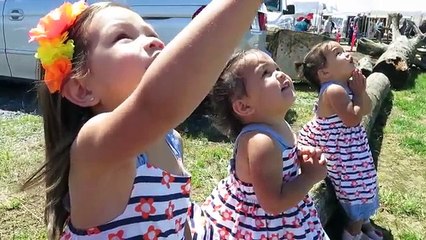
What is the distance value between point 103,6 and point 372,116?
466cm

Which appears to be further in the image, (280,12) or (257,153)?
(280,12)

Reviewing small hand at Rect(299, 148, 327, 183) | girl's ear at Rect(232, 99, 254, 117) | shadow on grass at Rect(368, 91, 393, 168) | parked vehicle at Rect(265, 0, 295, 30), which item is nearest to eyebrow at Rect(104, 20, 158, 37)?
girl's ear at Rect(232, 99, 254, 117)

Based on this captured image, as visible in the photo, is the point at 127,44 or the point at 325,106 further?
the point at 325,106

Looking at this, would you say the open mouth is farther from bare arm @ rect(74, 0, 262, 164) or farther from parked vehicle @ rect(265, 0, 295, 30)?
parked vehicle @ rect(265, 0, 295, 30)

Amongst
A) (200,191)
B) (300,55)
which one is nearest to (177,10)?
(200,191)

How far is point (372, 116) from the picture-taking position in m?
5.58

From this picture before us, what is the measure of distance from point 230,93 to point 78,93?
3.26ft

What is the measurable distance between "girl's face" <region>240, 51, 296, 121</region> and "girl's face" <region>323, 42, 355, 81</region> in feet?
4.23

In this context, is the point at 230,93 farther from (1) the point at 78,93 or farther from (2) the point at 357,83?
(2) the point at 357,83

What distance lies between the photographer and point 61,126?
146cm

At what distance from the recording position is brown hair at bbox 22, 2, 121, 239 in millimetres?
1333

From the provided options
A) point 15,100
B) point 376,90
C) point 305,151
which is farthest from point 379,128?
point 15,100

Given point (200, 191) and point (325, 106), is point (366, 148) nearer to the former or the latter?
point (325, 106)

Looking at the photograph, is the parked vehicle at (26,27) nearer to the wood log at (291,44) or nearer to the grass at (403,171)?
the grass at (403,171)
